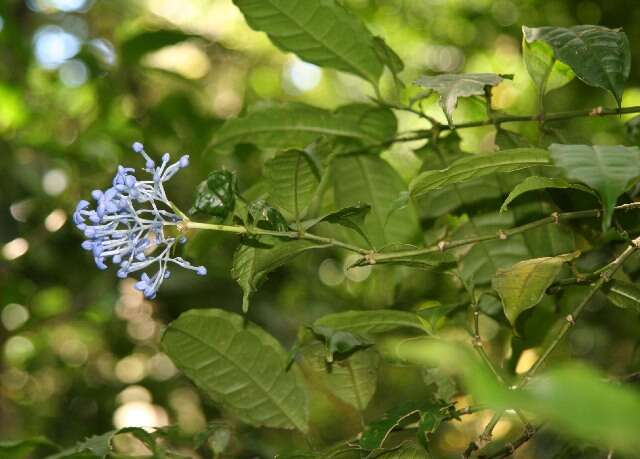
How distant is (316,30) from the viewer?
127 centimetres

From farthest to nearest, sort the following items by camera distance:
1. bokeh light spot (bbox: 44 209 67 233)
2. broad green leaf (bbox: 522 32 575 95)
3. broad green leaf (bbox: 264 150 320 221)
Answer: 1. bokeh light spot (bbox: 44 209 67 233)
2. broad green leaf (bbox: 522 32 575 95)
3. broad green leaf (bbox: 264 150 320 221)

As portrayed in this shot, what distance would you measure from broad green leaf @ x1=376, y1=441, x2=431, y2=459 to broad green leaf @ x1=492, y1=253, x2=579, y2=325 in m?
0.20

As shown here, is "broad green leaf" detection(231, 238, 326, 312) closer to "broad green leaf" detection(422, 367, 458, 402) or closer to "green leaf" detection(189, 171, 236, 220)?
"green leaf" detection(189, 171, 236, 220)

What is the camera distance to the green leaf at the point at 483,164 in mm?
922

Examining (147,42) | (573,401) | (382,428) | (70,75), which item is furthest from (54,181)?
(573,401)

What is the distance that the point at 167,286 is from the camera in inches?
84.0

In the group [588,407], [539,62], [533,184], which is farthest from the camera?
[539,62]

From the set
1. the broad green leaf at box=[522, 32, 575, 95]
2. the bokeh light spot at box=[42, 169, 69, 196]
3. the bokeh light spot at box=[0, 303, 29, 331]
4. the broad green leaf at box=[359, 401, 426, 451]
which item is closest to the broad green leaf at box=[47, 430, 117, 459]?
the broad green leaf at box=[359, 401, 426, 451]

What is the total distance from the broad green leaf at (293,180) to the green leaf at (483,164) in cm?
20

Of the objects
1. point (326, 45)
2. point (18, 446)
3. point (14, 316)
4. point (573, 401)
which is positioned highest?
point (573, 401)

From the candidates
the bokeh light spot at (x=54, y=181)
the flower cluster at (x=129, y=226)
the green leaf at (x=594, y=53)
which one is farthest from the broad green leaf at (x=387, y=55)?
the bokeh light spot at (x=54, y=181)

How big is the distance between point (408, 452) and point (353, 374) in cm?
27

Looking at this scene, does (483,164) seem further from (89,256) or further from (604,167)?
(89,256)

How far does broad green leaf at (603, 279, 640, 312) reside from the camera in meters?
1.14
